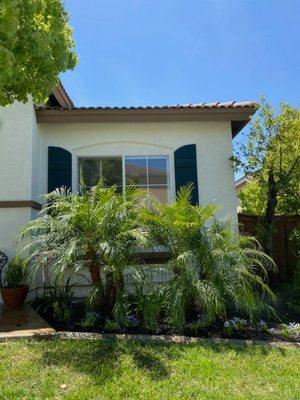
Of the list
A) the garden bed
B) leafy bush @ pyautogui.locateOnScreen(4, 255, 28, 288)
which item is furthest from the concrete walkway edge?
leafy bush @ pyautogui.locateOnScreen(4, 255, 28, 288)

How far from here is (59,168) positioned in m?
9.15

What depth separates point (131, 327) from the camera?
6223mm

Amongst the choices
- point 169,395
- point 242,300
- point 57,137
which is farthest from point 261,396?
point 57,137

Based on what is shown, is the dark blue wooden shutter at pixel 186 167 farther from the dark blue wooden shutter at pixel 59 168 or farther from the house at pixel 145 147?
the dark blue wooden shutter at pixel 59 168

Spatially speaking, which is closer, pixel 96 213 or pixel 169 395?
pixel 169 395

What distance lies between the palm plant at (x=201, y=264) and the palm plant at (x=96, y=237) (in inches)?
21.0

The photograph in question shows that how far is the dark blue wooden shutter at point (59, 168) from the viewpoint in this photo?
9.11 meters

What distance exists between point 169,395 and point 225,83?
10025 millimetres

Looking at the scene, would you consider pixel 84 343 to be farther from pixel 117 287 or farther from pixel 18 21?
pixel 18 21

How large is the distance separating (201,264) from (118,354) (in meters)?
2.02

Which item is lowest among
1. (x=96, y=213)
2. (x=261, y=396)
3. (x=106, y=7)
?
(x=261, y=396)

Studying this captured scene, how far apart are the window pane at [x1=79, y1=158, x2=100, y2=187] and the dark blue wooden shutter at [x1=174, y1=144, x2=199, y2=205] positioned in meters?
1.87

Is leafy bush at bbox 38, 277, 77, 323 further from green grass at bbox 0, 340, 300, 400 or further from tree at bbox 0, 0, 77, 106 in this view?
tree at bbox 0, 0, 77, 106

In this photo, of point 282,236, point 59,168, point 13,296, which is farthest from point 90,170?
point 282,236
